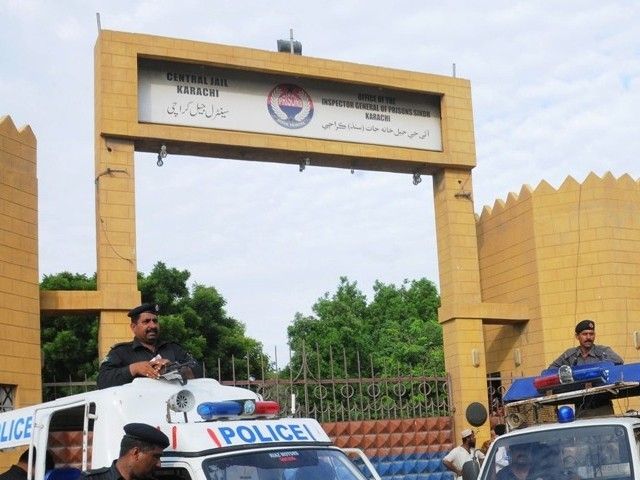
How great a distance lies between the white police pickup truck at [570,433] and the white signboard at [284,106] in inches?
313

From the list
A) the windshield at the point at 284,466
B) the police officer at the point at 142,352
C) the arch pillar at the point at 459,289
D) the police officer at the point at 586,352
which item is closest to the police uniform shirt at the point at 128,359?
the police officer at the point at 142,352

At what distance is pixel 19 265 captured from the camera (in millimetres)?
12000

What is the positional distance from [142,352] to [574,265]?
1064cm

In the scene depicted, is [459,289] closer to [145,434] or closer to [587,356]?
[587,356]

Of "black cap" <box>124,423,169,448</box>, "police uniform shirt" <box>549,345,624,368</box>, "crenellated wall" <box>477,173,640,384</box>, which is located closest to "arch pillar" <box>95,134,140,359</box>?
"police uniform shirt" <box>549,345,624,368</box>

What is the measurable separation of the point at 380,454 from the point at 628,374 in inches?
308

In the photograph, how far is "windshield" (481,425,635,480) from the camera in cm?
577

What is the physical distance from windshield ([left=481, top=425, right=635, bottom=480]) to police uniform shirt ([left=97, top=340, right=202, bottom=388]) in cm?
211

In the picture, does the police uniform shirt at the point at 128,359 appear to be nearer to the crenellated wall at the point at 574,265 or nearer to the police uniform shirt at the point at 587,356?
the police uniform shirt at the point at 587,356

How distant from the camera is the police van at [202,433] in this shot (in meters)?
5.16

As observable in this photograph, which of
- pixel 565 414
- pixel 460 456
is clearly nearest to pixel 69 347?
pixel 460 456

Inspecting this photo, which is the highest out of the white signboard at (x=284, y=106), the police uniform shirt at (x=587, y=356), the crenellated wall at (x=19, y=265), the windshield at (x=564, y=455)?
the white signboard at (x=284, y=106)

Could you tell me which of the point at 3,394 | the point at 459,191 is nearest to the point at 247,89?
the point at 459,191

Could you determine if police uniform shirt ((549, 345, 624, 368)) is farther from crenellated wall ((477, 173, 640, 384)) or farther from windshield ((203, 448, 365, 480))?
crenellated wall ((477, 173, 640, 384))
